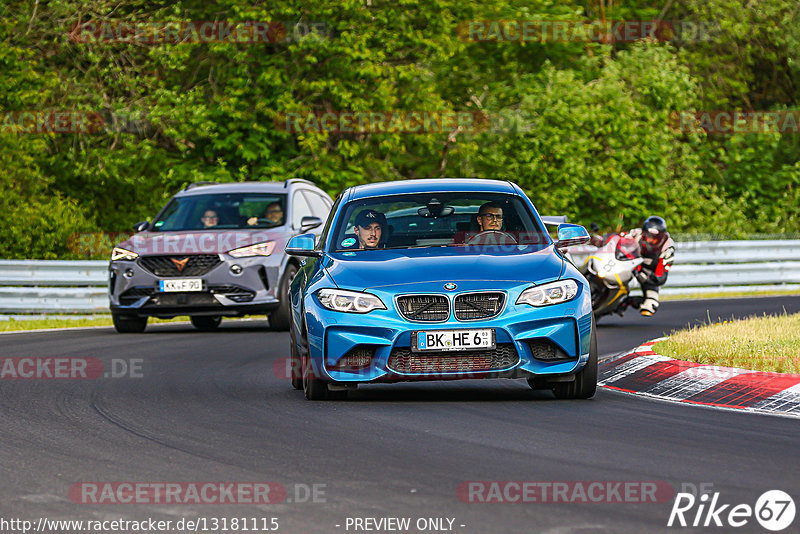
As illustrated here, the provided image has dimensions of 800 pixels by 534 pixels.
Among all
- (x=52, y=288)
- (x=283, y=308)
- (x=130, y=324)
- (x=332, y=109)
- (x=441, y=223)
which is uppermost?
(x=441, y=223)

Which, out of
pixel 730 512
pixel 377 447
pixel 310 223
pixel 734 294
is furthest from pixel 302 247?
pixel 734 294

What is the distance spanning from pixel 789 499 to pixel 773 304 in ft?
58.2

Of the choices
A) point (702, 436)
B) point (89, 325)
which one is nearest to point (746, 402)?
point (702, 436)

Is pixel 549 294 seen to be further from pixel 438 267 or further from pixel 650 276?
pixel 650 276

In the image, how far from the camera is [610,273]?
17953 millimetres

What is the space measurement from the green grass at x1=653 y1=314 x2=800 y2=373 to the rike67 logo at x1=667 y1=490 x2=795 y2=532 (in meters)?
4.43

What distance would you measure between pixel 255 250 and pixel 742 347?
793 cm

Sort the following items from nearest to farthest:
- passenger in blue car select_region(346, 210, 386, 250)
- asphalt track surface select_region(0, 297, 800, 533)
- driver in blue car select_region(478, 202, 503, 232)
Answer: asphalt track surface select_region(0, 297, 800, 533) < passenger in blue car select_region(346, 210, 386, 250) < driver in blue car select_region(478, 202, 503, 232)

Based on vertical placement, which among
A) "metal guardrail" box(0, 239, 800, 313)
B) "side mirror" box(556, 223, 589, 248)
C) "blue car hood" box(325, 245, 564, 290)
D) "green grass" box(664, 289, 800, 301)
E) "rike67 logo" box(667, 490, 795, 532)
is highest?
"side mirror" box(556, 223, 589, 248)

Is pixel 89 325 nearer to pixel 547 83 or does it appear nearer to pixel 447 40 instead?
pixel 447 40

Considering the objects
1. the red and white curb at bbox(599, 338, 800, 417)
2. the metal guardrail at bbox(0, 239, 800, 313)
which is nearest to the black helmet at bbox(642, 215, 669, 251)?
the metal guardrail at bbox(0, 239, 800, 313)

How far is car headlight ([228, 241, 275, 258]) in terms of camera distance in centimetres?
1816

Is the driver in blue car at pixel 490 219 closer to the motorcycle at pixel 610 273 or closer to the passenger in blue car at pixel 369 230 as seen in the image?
the passenger in blue car at pixel 369 230

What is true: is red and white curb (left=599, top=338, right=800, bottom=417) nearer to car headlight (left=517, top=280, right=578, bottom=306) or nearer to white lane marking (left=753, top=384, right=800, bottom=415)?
white lane marking (left=753, top=384, right=800, bottom=415)
